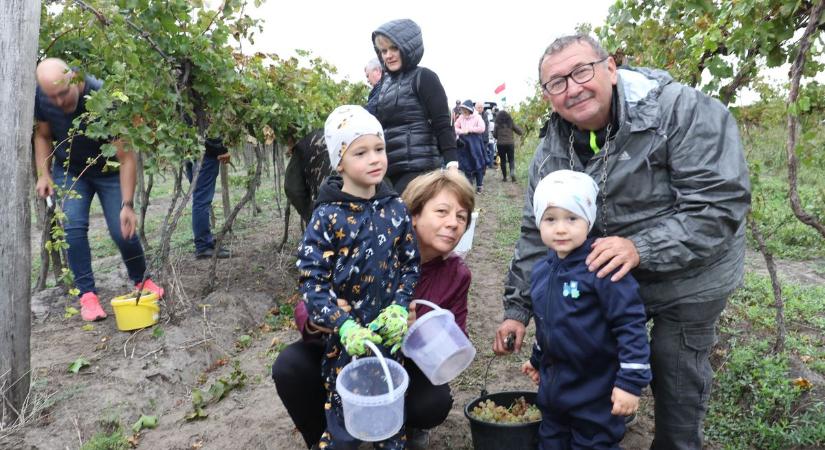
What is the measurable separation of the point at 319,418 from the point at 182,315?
222 cm

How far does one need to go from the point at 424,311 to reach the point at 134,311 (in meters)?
2.45

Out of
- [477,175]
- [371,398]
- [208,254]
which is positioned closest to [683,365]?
[371,398]

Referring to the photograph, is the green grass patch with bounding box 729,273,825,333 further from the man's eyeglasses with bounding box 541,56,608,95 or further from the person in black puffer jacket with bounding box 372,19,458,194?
the man's eyeglasses with bounding box 541,56,608,95

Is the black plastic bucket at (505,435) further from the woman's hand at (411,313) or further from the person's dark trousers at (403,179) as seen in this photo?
the person's dark trousers at (403,179)

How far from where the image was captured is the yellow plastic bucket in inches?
155

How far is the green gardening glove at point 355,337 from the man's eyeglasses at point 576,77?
1033mm

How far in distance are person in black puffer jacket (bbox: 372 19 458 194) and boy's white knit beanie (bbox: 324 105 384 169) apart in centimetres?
140

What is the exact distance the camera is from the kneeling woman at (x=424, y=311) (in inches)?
89.8

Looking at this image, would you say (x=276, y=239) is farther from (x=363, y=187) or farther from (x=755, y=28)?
(x=755, y=28)

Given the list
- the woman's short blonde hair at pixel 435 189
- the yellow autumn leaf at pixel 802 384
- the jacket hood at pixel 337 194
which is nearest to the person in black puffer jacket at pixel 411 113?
the woman's short blonde hair at pixel 435 189

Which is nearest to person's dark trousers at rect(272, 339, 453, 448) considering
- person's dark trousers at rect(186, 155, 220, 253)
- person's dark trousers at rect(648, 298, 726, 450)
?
person's dark trousers at rect(648, 298, 726, 450)

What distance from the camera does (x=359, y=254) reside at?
211 centimetres

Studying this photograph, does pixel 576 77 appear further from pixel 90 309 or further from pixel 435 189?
pixel 90 309

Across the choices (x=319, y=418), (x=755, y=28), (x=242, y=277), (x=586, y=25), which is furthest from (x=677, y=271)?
(x=586, y=25)
